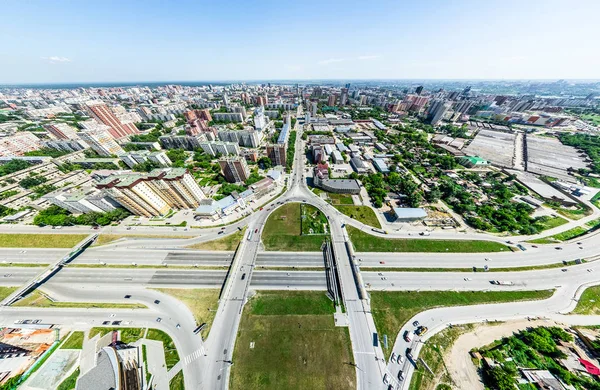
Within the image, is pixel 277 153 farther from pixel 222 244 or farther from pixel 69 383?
pixel 69 383

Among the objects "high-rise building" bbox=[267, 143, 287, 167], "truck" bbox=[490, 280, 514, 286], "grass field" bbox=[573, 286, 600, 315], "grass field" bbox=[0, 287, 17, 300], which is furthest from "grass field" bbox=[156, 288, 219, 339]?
"grass field" bbox=[573, 286, 600, 315]

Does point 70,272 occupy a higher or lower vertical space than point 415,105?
lower

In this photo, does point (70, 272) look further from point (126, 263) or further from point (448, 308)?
point (448, 308)

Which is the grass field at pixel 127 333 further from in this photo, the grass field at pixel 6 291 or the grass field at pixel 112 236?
the grass field at pixel 6 291

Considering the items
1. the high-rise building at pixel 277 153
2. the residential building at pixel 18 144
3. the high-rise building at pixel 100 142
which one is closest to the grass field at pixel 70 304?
the high-rise building at pixel 277 153

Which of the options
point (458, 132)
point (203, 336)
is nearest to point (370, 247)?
point (203, 336)

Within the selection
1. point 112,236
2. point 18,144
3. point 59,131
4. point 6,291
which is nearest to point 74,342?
point 6,291

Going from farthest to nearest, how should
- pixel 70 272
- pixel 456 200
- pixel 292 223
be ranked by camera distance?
pixel 456 200 < pixel 292 223 < pixel 70 272

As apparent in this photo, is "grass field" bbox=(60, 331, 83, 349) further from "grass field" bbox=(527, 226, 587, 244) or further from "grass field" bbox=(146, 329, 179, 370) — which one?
"grass field" bbox=(527, 226, 587, 244)
